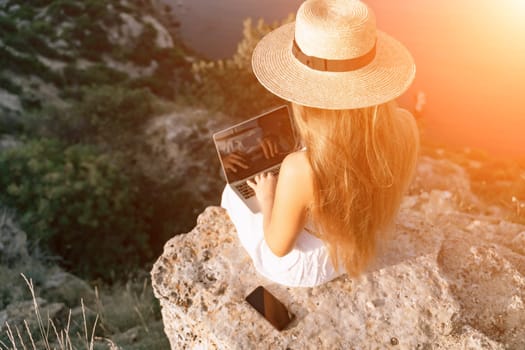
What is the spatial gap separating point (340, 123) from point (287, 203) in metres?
0.51

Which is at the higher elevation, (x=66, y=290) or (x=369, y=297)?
(x=369, y=297)

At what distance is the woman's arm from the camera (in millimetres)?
2258

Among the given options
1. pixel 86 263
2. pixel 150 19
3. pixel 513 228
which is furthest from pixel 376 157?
pixel 150 19

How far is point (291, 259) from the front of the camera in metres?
2.79

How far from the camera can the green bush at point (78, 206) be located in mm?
8430

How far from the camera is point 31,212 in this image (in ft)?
26.9

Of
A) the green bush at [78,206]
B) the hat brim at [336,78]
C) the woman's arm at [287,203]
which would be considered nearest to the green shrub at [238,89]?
the green bush at [78,206]

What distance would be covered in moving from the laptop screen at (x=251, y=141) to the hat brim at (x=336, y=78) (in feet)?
3.42

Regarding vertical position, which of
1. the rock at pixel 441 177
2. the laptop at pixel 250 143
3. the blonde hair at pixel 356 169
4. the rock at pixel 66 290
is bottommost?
the rock at pixel 441 177

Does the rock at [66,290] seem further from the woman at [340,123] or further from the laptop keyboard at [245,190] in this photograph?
the woman at [340,123]

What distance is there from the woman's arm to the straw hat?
0.33 meters

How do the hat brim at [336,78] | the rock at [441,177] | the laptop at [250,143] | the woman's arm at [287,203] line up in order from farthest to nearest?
the rock at [441,177] < the laptop at [250,143] < the woman's arm at [287,203] < the hat brim at [336,78]

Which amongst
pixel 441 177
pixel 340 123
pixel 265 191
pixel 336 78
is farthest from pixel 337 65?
pixel 441 177

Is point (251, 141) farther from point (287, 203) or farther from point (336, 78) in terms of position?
point (336, 78)
